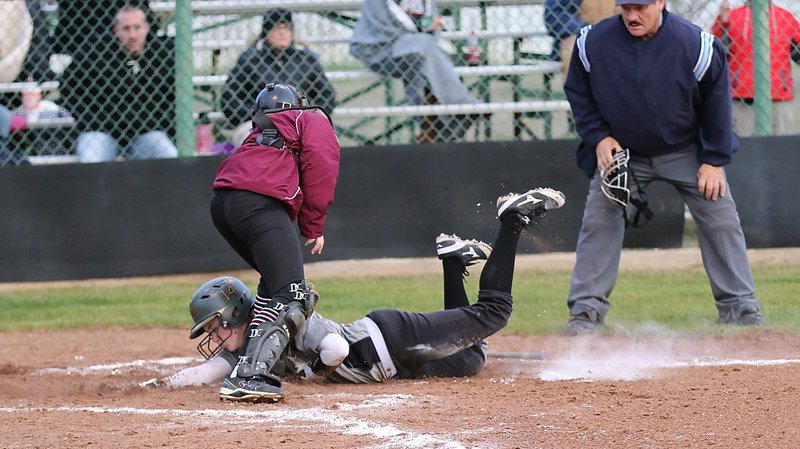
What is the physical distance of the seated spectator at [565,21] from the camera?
9.39 meters

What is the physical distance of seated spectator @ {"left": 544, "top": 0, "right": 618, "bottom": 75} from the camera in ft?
30.8

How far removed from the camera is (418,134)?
9688 mm

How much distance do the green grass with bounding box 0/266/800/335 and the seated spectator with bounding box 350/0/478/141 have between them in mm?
1472

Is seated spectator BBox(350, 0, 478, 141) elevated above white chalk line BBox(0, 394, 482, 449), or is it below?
above

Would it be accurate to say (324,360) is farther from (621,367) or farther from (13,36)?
(13,36)

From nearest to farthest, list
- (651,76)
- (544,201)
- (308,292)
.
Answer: (308,292)
(544,201)
(651,76)

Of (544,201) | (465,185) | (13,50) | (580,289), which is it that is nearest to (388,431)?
(544,201)

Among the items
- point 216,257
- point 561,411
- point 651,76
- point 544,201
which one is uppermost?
point 651,76

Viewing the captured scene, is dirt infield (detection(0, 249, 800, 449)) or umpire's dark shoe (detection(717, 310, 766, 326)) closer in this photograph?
dirt infield (detection(0, 249, 800, 449))

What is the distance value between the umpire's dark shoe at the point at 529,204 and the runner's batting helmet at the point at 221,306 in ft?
4.33

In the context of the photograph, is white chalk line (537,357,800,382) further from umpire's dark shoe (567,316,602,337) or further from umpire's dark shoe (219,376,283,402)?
umpire's dark shoe (219,376,283,402)

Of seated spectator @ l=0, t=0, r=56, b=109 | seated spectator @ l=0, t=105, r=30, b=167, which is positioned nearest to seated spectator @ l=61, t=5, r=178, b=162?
seated spectator @ l=0, t=0, r=56, b=109

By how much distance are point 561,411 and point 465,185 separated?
488 cm

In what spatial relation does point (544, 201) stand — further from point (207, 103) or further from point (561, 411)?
point (207, 103)
